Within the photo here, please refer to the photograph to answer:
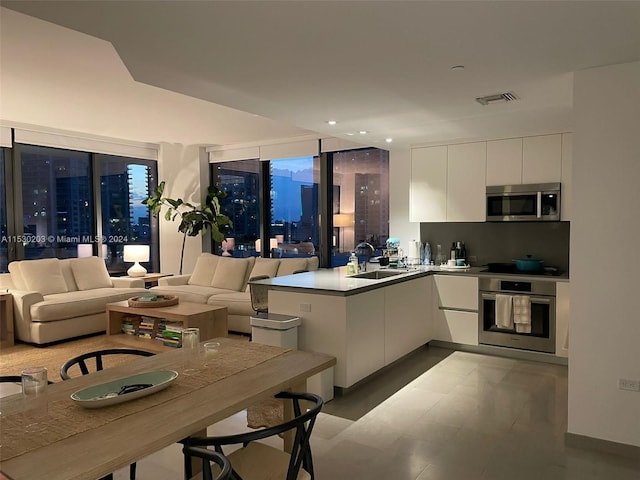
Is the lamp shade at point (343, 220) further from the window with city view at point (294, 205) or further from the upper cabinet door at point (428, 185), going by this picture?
the upper cabinet door at point (428, 185)

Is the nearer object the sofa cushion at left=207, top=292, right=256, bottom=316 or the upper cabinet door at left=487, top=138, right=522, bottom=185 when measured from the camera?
the upper cabinet door at left=487, top=138, right=522, bottom=185

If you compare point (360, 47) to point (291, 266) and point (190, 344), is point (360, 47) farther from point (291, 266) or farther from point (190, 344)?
point (291, 266)

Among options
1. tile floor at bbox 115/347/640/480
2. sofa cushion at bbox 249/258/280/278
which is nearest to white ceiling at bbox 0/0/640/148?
tile floor at bbox 115/347/640/480

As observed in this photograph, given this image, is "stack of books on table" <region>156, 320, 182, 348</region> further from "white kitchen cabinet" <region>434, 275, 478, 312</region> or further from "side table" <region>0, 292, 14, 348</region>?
"white kitchen cabinet" <region>434, 275, 478, 312</region>

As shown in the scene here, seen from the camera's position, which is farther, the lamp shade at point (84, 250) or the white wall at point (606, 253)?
the lamp shade at point (84, 250)

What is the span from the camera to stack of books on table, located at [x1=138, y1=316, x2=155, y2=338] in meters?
5.41

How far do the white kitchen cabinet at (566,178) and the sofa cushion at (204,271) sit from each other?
473 centimetres

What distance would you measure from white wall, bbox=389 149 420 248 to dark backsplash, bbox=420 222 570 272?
0.17m

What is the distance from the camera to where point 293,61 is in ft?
9.00

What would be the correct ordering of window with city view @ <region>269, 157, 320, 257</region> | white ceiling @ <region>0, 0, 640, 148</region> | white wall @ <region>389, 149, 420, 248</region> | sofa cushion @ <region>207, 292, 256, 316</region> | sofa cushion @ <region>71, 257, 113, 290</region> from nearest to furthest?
white ceiling @ <region>0, 0, 640, 148</region>, sofa cushion @ <region>207, 292, 256, 316</region>, white wall @ <region>389, 149, 420, 248</region>, sofa cushion @ <region>71, 257, 113, 290</region>, window with city view @ <region>269, 157, 320, 257</region>

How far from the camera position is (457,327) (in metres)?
5.11

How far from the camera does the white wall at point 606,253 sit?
2805 millimetres

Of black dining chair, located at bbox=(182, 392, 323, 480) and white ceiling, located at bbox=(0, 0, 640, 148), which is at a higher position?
white ceiling, located at bbox=(0, 0, 640, 148)

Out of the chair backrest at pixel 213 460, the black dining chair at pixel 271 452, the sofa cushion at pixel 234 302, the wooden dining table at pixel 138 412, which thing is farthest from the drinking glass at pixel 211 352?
the sofa cushion at pixel 234 302
